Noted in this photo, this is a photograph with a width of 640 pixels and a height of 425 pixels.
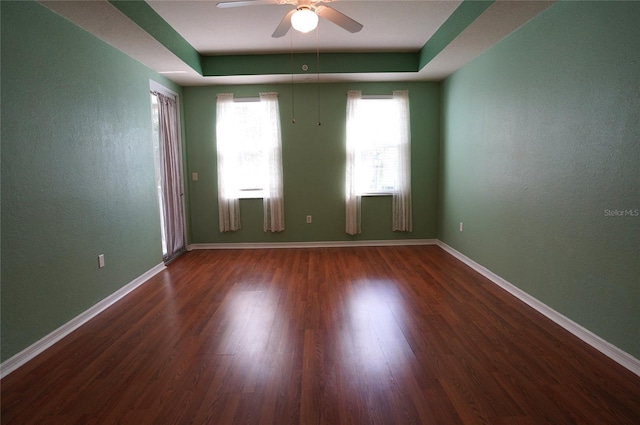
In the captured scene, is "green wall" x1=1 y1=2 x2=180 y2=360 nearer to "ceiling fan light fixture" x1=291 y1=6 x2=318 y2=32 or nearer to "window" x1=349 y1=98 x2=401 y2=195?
"ceiling fan light fixture" x1=291 y1=6 x2=318 y2=32

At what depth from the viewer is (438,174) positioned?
17.6 ft

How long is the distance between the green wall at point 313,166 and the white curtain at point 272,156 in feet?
0.37

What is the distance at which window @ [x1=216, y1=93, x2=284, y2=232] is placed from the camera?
5.15m

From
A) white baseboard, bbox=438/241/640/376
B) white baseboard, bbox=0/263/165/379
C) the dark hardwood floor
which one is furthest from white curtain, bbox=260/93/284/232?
white baseboard, bbox=438/241/640/376

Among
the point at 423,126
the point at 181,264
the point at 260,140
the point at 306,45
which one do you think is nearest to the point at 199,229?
the point at 181,264

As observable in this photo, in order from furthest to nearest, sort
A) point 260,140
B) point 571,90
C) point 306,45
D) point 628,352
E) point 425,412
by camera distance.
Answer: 1. point 260,140
2. point 306,45
3. point 571,90
4. point 628,352
5. point 425,412

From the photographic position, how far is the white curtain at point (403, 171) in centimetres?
518

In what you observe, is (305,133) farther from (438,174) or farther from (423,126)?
(438,174)

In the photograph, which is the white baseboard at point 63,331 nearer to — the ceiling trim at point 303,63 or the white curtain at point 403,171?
the ceiling trim at point 303,63

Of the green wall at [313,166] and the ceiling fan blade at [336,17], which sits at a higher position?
the ceiling fan blade at [336,17]

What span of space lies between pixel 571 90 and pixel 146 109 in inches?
170

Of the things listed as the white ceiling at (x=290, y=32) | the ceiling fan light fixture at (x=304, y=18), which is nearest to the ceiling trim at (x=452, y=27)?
the white ceiling at (x=290, y=32)

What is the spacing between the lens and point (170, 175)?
184 inches

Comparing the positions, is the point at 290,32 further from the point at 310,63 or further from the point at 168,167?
the point at 168,167
